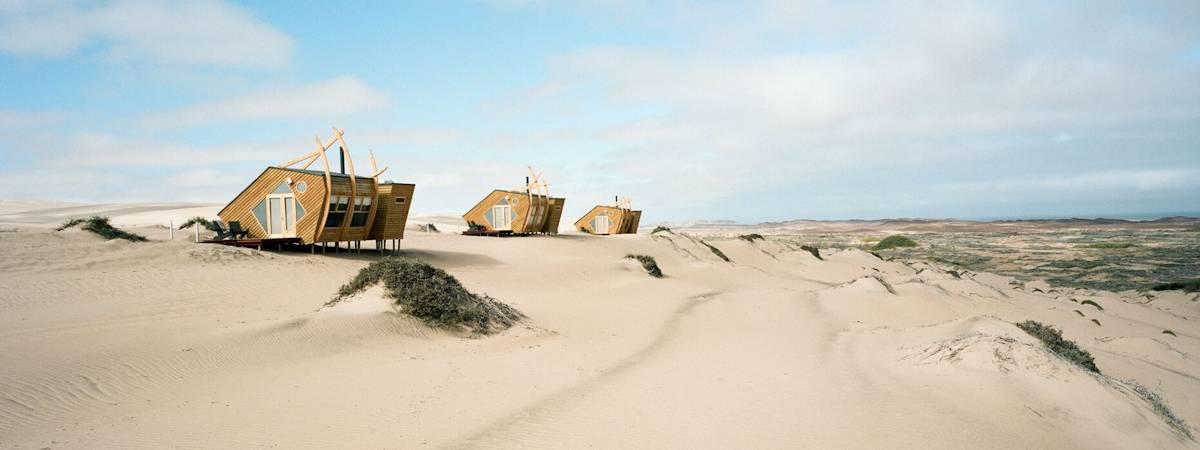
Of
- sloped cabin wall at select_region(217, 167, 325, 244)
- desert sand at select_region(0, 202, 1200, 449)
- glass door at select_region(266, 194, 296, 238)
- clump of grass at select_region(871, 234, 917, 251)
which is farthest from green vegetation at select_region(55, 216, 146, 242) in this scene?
clump of grass at select_region(871, 234, 917, 251)

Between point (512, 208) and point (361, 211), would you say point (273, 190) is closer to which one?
point (361, 211)

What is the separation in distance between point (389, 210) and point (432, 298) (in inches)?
527

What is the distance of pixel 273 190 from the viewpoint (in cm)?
2125

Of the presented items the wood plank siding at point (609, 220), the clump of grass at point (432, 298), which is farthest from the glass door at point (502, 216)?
the clump of grass at point (432, 298)

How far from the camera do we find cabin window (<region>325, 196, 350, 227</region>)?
20938 mm

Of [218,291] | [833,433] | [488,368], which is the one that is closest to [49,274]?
[218,291]

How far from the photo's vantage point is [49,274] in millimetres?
14852

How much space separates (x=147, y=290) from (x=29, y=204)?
80.3 meters

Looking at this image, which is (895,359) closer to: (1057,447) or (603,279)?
(1057,447)

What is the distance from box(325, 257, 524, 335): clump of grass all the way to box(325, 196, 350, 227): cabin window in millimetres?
9419

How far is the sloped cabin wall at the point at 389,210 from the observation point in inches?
925

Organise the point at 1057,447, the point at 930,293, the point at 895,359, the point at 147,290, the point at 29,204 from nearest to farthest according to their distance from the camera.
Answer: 1. the point at 1057,447
2. the point at 895,359
3. the point at 147,290
4. the point at 930,293
5. the point at 29,204

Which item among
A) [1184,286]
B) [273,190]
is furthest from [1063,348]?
[1184,286]

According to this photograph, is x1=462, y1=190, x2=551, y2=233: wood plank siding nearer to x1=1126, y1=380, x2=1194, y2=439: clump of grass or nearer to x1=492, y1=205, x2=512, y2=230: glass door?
x1=492, y1=205, x2=512, y2=230: glass door
